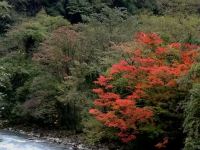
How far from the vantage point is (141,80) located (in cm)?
2689

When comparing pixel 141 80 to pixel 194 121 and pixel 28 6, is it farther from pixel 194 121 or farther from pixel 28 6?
pixel 28 6

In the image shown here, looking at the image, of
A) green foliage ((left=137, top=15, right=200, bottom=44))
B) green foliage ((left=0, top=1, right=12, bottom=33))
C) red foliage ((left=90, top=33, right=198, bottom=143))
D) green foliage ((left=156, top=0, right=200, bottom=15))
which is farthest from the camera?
green foliage ((left=156, top=0, right=200, bottom=15))

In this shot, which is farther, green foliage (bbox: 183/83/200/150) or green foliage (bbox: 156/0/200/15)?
green foliage (bbox: 156/0/200/15)

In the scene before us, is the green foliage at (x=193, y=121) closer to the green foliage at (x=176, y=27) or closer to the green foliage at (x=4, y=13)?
the green foliage at (x=4, y=13)

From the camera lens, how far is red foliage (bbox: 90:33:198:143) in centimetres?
2575

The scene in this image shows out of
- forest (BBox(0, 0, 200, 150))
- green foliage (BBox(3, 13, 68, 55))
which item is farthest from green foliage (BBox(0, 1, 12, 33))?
green foliage (BBox(3, 13, 68, 55))

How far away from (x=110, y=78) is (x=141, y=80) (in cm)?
256

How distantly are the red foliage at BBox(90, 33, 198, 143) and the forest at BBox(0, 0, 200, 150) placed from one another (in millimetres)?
56

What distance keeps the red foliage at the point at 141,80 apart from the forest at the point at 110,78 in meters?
0.06

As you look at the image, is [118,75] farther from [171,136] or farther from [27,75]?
[27,75]

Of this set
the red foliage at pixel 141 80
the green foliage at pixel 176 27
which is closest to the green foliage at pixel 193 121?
the red foliage at pixel 141 80

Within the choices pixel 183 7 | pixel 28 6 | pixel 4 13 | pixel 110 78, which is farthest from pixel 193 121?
pixel 28 6

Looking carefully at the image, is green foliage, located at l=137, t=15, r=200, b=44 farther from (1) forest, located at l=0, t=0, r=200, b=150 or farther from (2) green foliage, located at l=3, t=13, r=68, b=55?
(2) green foliage, located at l=3, t=13, r=68, b=55

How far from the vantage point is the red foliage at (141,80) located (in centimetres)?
2575
